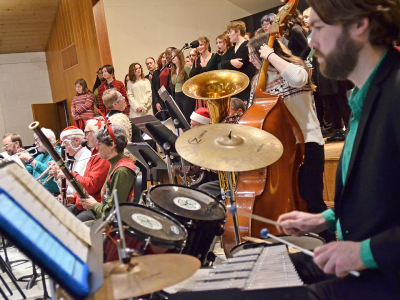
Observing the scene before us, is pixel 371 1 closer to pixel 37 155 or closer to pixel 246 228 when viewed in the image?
pixel 246 228

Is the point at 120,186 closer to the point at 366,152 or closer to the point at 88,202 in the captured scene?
the point at 88,202

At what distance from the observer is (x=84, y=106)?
796 centimetres

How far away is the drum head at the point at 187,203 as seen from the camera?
2.22 meters

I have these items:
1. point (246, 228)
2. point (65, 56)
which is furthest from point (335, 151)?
point (65, 56)

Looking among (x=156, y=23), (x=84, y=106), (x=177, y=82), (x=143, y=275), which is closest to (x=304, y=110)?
(x=143, y=275)

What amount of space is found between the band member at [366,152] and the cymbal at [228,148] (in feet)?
2.18

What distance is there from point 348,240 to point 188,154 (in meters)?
0.90

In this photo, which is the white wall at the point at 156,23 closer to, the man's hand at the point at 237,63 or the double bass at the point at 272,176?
the man's hand at the point at 237,63

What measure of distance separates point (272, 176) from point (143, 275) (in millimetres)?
1526

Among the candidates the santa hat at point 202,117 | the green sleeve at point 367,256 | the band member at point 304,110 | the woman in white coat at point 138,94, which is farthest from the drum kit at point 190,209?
the woman in white coat at point 138,94

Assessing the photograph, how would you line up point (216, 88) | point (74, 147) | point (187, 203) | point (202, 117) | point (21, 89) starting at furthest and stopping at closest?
point (21, 89) < point (74, 147) < point (202, 117) < point (216, 88) < point (187, 203)

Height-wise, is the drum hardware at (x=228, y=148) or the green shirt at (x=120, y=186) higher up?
the drum hardware at (x=228, y=148)

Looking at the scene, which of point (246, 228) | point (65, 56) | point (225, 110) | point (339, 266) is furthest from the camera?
point (65, 56)

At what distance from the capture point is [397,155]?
1166mm
